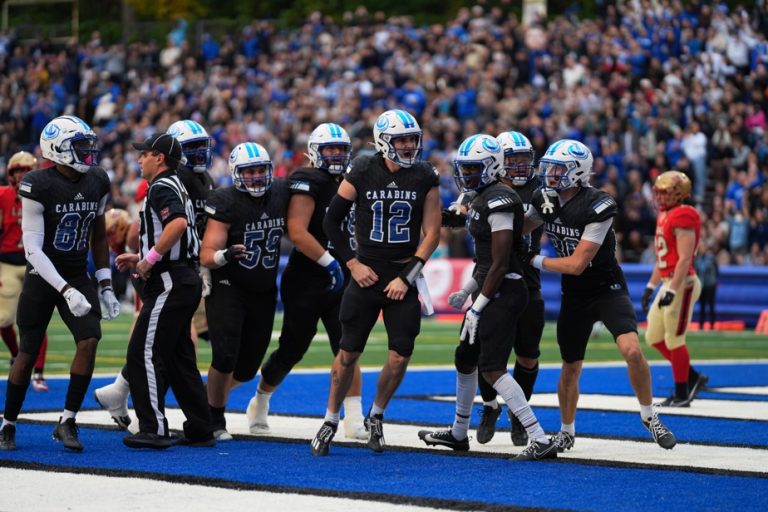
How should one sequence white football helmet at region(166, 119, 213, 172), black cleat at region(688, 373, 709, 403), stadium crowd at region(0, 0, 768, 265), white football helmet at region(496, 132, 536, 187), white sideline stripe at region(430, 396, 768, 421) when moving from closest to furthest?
white football helmet at region(496, 132, 536, 187)
white football helmet at region(166, 119, 213, 172)
white sideline stripe at region(430, 396, 768, 421)
black cleat at region(688, 373, 709, 403)
stadium crowd at region(0, 0, 768, 265)

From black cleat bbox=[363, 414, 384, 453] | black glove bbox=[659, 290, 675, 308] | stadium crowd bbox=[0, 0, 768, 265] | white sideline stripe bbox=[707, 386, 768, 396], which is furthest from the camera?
stadium crowd bbox=[0, 0, 768, 265]

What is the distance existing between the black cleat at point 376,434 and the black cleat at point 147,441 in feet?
3.81

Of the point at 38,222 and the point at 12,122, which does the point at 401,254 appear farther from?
the point at 12,122

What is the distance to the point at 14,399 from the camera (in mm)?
7770

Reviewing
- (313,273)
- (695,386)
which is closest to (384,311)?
(313,273)

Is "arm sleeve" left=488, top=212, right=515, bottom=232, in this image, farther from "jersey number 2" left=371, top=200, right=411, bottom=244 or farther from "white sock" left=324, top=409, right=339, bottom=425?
"white sock" left=324, top=409, right=339, bottom=425

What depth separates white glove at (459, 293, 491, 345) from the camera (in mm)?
7547

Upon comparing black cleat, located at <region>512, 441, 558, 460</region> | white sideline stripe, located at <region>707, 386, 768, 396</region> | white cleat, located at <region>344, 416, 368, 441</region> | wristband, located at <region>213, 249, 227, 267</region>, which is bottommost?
white sideline stripe, located at <region>707, 386, 768, 396</region>

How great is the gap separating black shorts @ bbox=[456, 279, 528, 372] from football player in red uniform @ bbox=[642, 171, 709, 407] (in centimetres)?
295

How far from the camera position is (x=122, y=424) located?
8.60 metres

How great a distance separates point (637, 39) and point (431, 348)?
9827 mm

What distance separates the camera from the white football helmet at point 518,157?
28.3 ft

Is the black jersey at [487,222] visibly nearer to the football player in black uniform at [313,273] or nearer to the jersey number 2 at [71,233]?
the football player in black uniform at [313,273]

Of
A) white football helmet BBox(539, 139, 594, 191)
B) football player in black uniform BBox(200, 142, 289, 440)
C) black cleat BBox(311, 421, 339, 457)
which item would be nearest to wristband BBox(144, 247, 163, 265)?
football player in black uniform BBox(200, 142, 289, 440)
